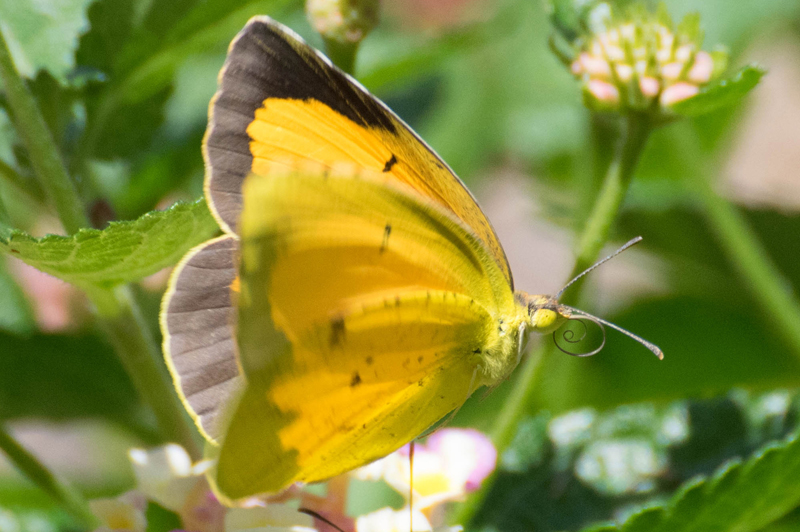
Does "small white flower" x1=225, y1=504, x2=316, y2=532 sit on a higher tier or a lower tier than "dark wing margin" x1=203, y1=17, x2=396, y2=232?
lower

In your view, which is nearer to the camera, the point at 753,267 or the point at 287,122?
the point at 287,122

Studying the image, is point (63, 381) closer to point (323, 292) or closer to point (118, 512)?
point (118, 512)

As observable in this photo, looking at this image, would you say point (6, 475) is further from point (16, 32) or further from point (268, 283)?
point (268, 283)

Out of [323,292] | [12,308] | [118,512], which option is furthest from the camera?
[12,308]

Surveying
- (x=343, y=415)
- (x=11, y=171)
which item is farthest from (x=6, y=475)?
(x=343, y=415)

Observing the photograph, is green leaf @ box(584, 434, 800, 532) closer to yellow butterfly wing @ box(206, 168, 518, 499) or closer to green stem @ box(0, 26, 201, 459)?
yellow butterfly wing @ box(206, 168, 518, 499)

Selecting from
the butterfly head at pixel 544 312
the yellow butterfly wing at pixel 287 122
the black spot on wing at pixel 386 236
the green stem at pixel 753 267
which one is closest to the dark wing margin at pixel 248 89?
the yellow butterfly wing at pixel 287 122

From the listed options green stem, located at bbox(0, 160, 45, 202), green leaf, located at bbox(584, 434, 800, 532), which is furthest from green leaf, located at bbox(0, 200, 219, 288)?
green leaf, located at bbox(584, 434, 800, 532)

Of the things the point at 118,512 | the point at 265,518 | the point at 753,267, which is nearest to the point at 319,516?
the point at 265,518
